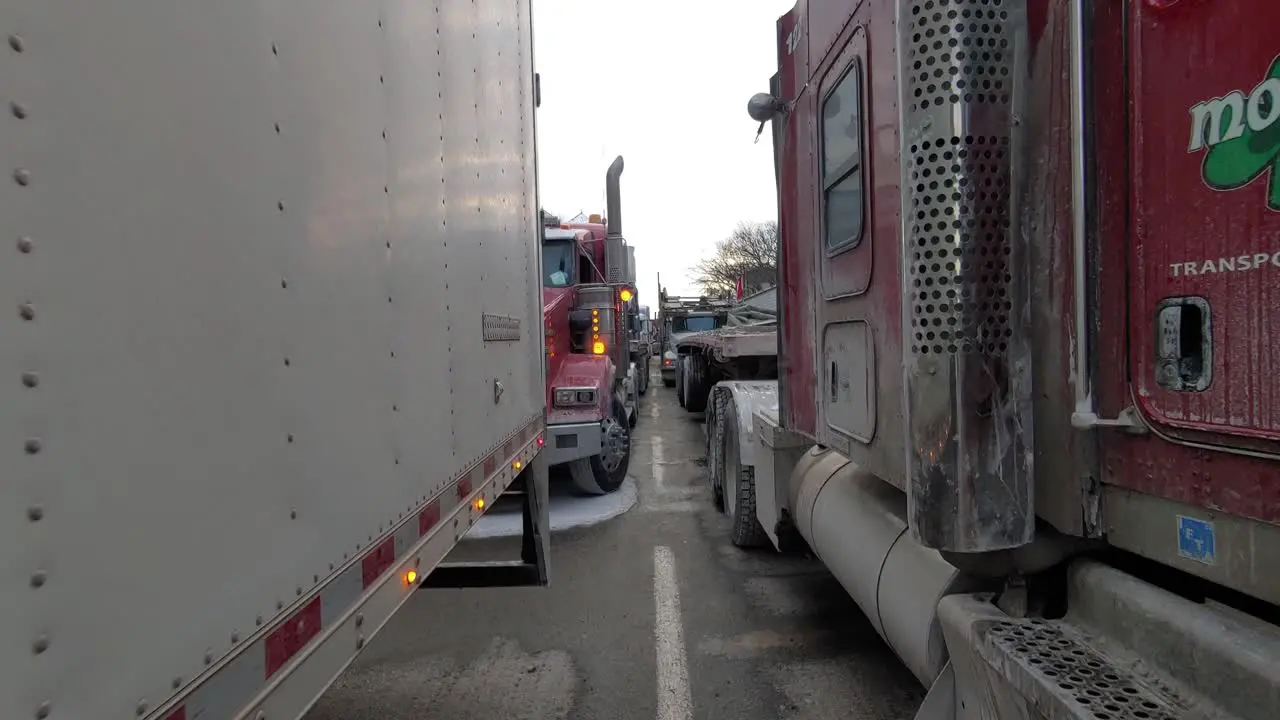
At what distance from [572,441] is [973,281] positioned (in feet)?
17.2

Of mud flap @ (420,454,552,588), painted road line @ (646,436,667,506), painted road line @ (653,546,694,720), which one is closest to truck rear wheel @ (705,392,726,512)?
painted road line @ (646,436,667,506)

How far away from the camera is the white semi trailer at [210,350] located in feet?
2.64

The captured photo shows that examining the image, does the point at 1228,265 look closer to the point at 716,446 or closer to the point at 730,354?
the point at 716,446

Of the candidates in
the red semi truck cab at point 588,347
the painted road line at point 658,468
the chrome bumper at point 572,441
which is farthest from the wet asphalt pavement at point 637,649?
the painted road line at point 658,468

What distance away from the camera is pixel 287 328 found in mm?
1306

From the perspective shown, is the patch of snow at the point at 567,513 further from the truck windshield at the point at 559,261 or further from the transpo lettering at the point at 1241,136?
the transpo lettering at the point at 1241,136

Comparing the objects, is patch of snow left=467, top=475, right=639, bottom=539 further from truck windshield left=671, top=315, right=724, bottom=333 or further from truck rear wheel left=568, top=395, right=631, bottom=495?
truck windshield left=671, top=315, right=724, bottom=333

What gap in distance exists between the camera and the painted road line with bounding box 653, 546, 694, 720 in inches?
142

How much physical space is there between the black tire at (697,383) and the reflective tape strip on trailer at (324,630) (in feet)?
36.6

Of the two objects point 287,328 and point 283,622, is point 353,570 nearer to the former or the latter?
point 283,622

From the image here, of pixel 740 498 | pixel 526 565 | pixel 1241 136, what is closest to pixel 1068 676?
pixel 1241 136

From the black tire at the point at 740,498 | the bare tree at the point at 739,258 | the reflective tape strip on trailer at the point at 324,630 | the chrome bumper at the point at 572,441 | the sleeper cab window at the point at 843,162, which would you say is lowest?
the black tire at the point at 740,498

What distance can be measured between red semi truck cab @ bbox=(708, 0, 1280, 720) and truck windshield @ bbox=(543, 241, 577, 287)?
5.66m

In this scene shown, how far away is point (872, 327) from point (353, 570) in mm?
1934
